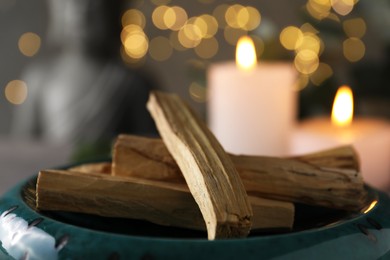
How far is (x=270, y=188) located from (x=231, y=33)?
1369mm

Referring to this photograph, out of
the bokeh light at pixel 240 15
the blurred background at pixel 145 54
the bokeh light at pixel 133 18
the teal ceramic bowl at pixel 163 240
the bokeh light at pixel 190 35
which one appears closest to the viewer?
the teal ceramic bowl at pixel 163 240

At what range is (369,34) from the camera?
142cm

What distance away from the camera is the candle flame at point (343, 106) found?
72 cm

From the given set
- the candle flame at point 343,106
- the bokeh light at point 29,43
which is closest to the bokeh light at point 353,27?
the candle flame at point 343,106

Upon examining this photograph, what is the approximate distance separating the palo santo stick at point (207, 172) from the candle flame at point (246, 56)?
39 cm

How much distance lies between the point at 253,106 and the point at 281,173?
420mm

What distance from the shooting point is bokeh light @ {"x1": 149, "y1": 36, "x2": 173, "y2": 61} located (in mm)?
1652

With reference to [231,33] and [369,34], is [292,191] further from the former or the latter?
[231,33]

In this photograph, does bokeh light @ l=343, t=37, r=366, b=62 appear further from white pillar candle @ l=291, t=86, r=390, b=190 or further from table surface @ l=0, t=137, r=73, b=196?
table surface @ l=0, t=137, r=73, b=196

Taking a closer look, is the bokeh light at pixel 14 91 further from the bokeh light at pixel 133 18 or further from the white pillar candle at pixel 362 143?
the white pillar candle at pixel 362 143

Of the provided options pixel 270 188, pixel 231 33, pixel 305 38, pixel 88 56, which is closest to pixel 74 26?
pixel 88 56

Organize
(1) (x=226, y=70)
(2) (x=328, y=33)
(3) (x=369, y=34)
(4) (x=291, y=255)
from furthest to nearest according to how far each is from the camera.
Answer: (3) (x=369, y=34)
(2) (x=328, y=33)
(1) (x=226, y=70)
(4) (x=291, y=255)

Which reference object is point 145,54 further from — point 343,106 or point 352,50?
point 343,106

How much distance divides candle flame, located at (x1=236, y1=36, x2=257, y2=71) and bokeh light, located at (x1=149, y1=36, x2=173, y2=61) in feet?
2.96
